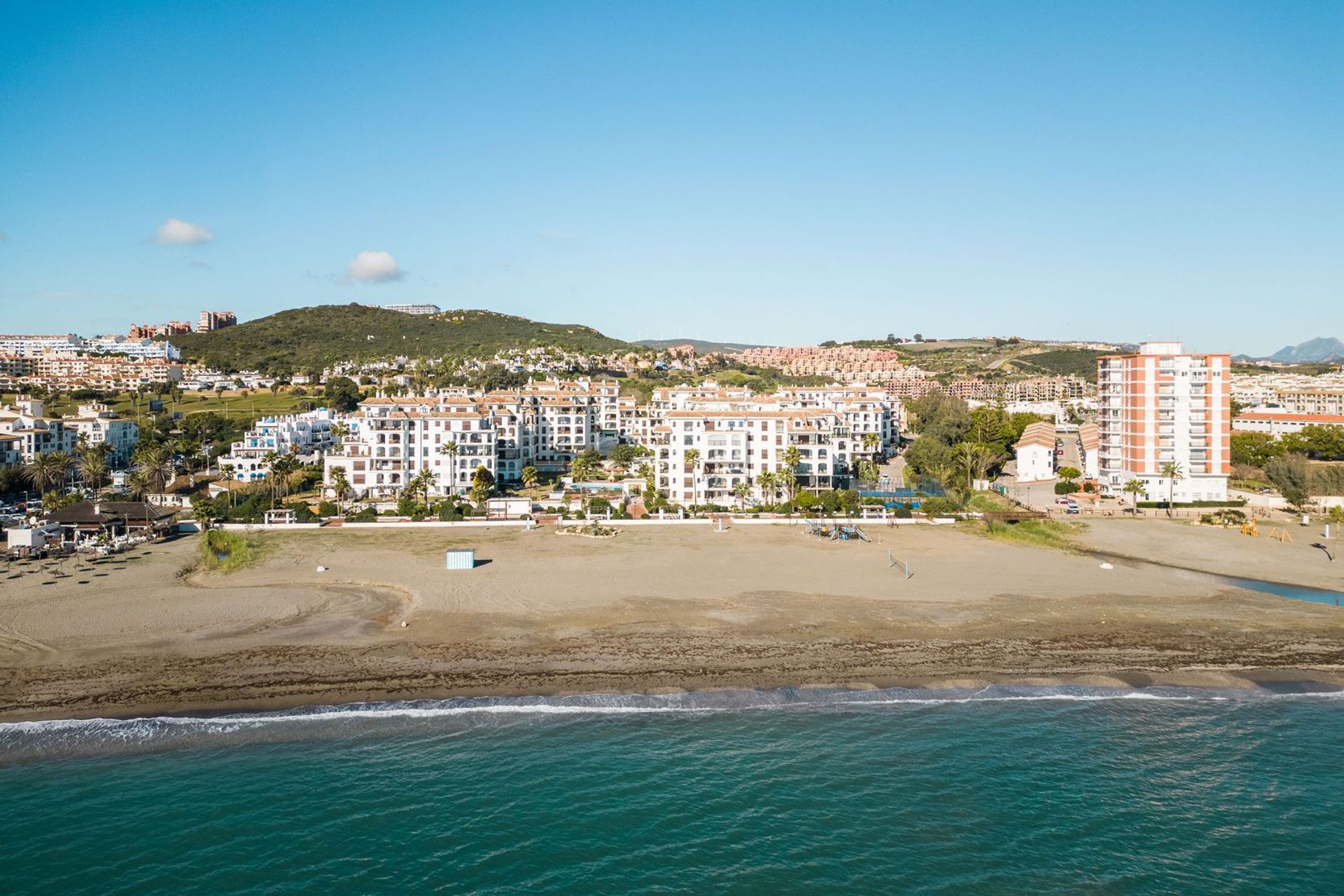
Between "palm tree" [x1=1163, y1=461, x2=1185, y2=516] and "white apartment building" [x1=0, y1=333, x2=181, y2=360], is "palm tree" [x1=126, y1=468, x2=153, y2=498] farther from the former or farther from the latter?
"white apartment building" [x1=0, y1=333, x2=181, y2=360]

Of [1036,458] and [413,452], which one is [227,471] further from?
[1036,458]

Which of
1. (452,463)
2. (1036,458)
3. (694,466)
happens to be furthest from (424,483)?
(1036,458)

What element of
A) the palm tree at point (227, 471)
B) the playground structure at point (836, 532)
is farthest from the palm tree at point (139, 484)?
the playground structure at point (836, 532)

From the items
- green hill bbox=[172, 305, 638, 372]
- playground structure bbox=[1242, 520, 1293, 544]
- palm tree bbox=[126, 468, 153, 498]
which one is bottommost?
playground structure bbox=[1242, 520, 1293, 544]

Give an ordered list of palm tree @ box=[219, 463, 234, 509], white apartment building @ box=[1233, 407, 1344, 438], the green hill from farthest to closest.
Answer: the green hill → white apartment building @ box=[1233, 407, 1344, 438] → palm tree @ box=[219, 463, 234, 509]

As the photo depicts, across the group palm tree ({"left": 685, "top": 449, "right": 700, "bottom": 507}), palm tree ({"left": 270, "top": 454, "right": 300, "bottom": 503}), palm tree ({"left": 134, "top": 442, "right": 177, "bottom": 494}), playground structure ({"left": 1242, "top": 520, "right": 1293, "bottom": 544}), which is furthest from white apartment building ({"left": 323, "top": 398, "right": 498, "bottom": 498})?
playground structure ({"left": 1242, "top": 520, "right": 1293, "bottom": 544})
